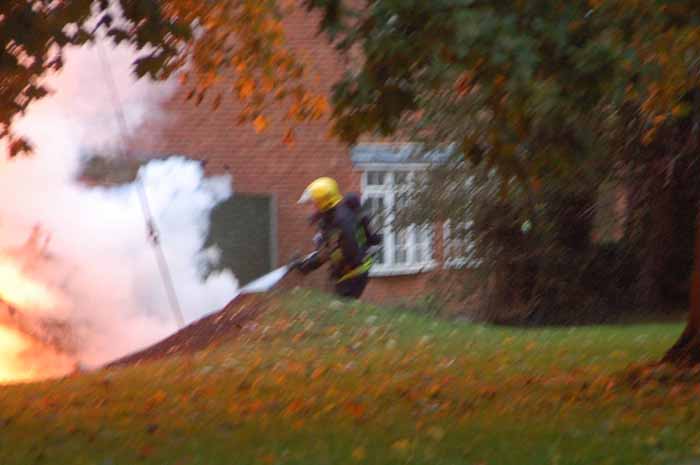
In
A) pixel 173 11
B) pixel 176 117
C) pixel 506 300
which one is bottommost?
pixel 506 300

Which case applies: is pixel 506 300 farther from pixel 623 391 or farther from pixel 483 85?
pixel 483 85

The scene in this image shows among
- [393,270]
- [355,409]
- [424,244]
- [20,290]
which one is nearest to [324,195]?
[424,244]

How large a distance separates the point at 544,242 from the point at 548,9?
35.6 feet

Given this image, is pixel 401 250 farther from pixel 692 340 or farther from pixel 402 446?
pixel 402 446

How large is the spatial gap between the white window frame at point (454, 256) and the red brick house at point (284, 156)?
298cm

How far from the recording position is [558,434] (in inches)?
349

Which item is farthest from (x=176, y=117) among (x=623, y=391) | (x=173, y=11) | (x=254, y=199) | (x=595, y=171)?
(x=623, y=391)

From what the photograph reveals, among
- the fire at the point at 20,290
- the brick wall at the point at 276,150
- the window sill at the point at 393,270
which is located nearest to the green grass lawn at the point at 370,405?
the fire at the point at 20,290

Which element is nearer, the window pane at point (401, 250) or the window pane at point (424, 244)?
the window pane at point (424, 244)

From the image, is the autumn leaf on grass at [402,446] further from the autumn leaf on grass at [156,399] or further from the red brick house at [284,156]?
the red brick house at [284,156]

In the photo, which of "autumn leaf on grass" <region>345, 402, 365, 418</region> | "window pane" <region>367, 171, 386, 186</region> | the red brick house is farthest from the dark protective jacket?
"autumn leaf on grass" <region>345, 402, 365, 418</region>

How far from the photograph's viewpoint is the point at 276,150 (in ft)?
77.8

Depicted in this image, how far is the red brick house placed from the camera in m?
23.0

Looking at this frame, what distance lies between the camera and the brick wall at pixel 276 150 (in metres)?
23.2
